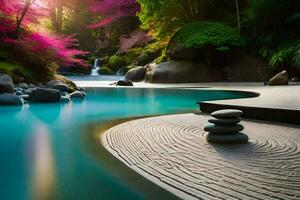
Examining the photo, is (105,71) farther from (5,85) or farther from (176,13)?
(5,85)

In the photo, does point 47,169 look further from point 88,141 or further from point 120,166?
point 88,141

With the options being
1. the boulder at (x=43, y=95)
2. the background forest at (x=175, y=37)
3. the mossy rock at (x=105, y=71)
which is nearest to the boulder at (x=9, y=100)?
the boulder at (x=43, y=95)

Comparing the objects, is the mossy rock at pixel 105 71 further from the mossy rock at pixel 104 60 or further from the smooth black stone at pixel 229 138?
the smooth black stone at pixel 229 138

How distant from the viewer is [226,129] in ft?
15.2

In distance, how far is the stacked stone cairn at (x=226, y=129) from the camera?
4.52 meters

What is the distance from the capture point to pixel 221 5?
22672 millimetres

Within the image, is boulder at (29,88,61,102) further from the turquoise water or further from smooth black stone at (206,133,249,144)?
smooth black stone at (206,133,249,144)

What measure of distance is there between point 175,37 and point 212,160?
16.7 m

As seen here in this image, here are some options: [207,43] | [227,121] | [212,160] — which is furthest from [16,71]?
[212,160]

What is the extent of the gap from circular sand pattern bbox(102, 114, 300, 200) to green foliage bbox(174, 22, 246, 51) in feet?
43.4

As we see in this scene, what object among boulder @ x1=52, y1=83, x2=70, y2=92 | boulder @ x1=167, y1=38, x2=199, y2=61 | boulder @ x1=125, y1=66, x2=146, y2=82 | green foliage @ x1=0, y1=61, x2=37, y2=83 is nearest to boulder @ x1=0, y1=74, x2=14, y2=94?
green foliage @ x1=0, y1=61, x2=37, y2=83

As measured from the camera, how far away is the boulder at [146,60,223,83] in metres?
19.2

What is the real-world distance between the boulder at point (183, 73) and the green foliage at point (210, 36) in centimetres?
129

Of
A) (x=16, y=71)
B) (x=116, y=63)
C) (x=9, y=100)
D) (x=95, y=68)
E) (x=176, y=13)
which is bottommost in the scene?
(x=9, y=100)
